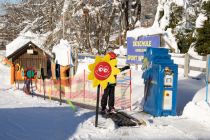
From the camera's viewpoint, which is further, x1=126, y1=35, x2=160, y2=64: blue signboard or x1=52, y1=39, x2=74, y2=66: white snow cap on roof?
x1=52, y1=39, x2=74, y2=66: white snow cap on roof

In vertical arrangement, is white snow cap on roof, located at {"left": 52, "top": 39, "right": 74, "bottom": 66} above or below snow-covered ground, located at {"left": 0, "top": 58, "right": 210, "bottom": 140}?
above

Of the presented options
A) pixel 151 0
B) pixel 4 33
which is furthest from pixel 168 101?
pixel 151 0

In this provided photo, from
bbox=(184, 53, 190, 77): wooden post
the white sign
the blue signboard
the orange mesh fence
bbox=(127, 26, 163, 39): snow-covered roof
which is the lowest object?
the orange mesh fence

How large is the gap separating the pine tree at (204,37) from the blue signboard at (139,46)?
16.6ft

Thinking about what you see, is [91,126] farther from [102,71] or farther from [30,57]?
[30,57]

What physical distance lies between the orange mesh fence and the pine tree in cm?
814

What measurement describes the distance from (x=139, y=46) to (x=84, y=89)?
4.14 m

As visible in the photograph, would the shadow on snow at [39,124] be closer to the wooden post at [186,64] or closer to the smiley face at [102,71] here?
the smiley face at [102,71]

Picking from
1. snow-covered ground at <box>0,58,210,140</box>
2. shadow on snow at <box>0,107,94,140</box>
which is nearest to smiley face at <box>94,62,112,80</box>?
snow-covered ground at <box>0,58,210,140</box>

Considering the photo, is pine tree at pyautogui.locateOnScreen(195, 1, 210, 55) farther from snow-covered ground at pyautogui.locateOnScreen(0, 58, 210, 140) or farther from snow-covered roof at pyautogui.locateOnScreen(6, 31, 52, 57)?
snow-covered ground at pyautogui.locateOnScreen(0, 58, 210, 140)

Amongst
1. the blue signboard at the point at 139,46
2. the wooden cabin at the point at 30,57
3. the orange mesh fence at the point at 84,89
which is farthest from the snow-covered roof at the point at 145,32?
the wooden cabin at the point at 30,57

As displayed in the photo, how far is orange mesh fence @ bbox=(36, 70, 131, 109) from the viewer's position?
43.0ft

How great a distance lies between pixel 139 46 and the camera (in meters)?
19.4

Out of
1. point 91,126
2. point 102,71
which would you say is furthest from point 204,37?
point 91,126
